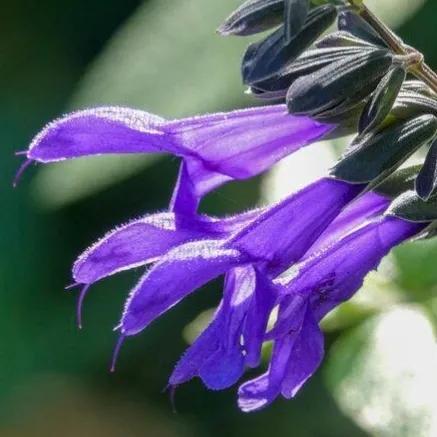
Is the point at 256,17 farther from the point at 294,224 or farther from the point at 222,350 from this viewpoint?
the point at 222,350

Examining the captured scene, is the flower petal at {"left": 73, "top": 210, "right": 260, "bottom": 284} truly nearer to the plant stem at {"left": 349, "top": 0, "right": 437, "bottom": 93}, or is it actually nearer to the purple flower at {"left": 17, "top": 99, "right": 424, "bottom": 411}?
the purple flower at {"left": 17, "top": 99, "right": 424, "bottom": 411}

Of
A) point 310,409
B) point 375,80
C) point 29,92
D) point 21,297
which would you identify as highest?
point 375,80

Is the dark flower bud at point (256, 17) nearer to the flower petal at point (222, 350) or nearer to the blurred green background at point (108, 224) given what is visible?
the flower petal at point (222, 350)

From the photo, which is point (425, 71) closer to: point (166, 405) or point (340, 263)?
point (340, 263)

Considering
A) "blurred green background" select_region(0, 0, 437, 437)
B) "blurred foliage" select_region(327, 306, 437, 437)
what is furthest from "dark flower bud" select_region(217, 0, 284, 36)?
"blurred green background" select_region(0, 0, 437, 437)

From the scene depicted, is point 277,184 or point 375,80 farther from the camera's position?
point 277,184

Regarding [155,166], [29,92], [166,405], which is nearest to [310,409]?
[166,405]
